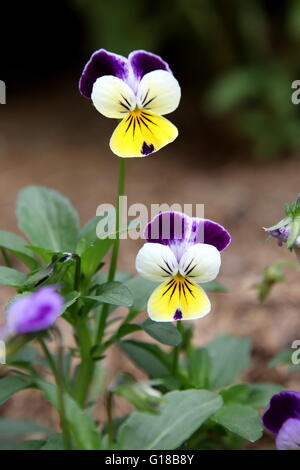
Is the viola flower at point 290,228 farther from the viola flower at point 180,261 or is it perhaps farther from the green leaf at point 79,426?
the green leaf at point 79,426

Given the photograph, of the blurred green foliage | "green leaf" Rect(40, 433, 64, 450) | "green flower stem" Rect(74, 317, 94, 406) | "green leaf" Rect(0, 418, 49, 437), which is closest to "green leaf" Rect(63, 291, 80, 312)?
"green flower stem" Rect(74, 317, 94, 406)

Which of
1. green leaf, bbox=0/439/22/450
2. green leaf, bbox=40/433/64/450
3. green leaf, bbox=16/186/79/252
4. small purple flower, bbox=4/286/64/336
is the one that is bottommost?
green leaf, bbox=0/439/22/450

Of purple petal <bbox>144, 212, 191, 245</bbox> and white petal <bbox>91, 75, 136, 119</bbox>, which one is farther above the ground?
white petal <bbox>91, 75, 136, 119</bbox>

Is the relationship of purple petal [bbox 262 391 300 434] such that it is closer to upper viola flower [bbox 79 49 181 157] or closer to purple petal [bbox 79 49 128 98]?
upper viola flower [bbox 79 49 181 157]

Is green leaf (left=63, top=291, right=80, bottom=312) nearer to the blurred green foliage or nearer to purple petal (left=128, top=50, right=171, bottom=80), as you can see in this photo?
purple petal (left=128, top=50, right=171, bottom=80)

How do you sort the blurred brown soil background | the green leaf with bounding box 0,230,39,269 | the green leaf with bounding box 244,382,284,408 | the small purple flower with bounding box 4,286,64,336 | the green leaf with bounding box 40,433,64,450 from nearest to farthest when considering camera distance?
the small purple flower with bounding box 4,286,64,336 < the green leaf with bounding box 40,433,64,450 < the green leaf with bounding box 0,230,39,269 < the green leaf with bounding box 244,382,284,408 < the blurred brown soil background

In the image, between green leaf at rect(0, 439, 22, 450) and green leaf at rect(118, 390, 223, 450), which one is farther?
green leaf at rect(0, 439, 22, 450)

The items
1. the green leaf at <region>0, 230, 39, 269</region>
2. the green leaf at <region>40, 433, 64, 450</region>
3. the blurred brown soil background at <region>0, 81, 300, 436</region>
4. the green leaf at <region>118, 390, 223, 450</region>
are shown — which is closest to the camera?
the green leaf at <region>118, 390, 223, 450</region>
